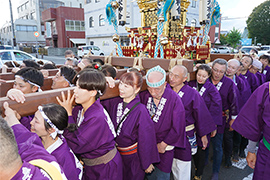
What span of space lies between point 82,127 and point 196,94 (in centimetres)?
164

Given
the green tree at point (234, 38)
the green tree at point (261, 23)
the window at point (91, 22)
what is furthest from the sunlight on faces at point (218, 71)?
the green tree at point (261, 23)

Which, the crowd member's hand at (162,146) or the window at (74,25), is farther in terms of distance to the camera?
the window at (74,25)

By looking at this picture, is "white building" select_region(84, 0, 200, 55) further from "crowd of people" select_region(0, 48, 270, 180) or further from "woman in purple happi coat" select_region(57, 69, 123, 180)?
"woman in purple happi coat" select_region(57, 69, 123, 180)

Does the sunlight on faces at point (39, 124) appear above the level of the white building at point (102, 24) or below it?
below

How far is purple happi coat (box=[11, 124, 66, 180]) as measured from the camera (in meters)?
0.84

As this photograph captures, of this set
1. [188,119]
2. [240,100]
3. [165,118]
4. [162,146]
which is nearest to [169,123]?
[165,118]

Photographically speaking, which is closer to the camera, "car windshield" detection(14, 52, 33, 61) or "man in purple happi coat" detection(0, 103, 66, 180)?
"man in purple happi coat" detection(0, 103, 66, 180)

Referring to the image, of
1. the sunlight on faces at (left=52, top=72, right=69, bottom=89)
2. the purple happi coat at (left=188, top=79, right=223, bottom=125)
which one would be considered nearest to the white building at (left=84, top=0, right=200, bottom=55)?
the purple happi coat at (left=188, top=79, right=223, bottom=125)

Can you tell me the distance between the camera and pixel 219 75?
302cm

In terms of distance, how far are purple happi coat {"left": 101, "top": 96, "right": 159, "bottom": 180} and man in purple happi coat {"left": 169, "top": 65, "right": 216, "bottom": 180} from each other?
26.6 inches

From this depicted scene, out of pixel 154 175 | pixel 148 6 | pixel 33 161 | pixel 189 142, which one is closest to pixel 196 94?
pixel 189 142

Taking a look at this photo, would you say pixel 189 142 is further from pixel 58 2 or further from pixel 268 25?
pixel 58 2

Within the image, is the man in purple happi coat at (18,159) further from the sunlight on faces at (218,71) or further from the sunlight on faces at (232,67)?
the sunlight on faces at (232,67)

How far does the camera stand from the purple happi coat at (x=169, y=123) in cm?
219
